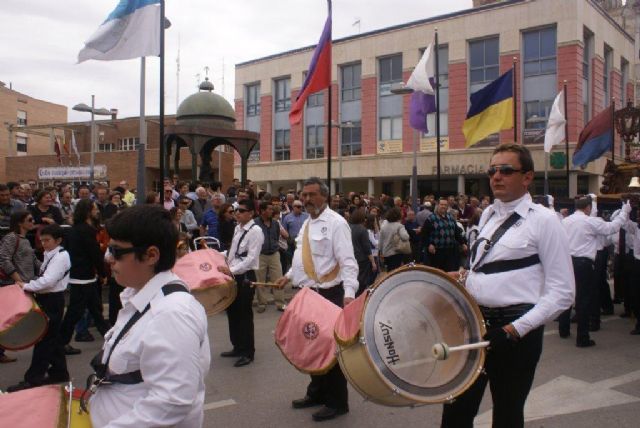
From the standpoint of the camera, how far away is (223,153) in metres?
39.5

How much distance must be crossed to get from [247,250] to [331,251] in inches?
76.4

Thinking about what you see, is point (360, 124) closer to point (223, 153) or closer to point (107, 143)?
point (223, 153)

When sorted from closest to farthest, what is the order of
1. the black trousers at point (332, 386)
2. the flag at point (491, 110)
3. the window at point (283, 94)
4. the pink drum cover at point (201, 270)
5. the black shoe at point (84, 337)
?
the black trousers at point (332, 386) → the pink drum cover at point (201, 270) → the black shoe at point (84, 337) → the flag at point (491, 110) → the window at point (283, 94)

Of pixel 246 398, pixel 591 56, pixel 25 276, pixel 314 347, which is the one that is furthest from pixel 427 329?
pixel 591 56

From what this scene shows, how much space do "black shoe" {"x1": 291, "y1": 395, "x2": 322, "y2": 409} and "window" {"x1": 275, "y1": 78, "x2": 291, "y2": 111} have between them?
3776 cm

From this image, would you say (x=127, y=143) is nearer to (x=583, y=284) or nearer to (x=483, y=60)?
(x=483, y=60)

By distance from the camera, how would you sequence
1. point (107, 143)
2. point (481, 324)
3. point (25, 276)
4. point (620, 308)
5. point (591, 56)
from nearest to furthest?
point (481, 324) → point (25, 276) → point (620, 308) → point (591, 56) → point (107, 143)

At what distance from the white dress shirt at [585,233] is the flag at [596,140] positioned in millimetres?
7953

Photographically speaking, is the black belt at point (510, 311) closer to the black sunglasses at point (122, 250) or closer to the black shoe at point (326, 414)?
the black sunglasses at point (122, 250)

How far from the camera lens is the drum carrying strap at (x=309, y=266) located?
17.2 ft

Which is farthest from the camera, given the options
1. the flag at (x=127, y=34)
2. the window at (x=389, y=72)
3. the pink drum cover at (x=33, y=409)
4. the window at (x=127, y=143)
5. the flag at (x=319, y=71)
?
the window at (x=127, y=143)

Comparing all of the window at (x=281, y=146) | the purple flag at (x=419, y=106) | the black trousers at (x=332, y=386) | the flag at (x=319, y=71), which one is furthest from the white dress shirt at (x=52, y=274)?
the window at (x=281, y=146)

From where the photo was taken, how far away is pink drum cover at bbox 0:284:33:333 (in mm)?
5402

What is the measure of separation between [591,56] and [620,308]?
82.8 feet
